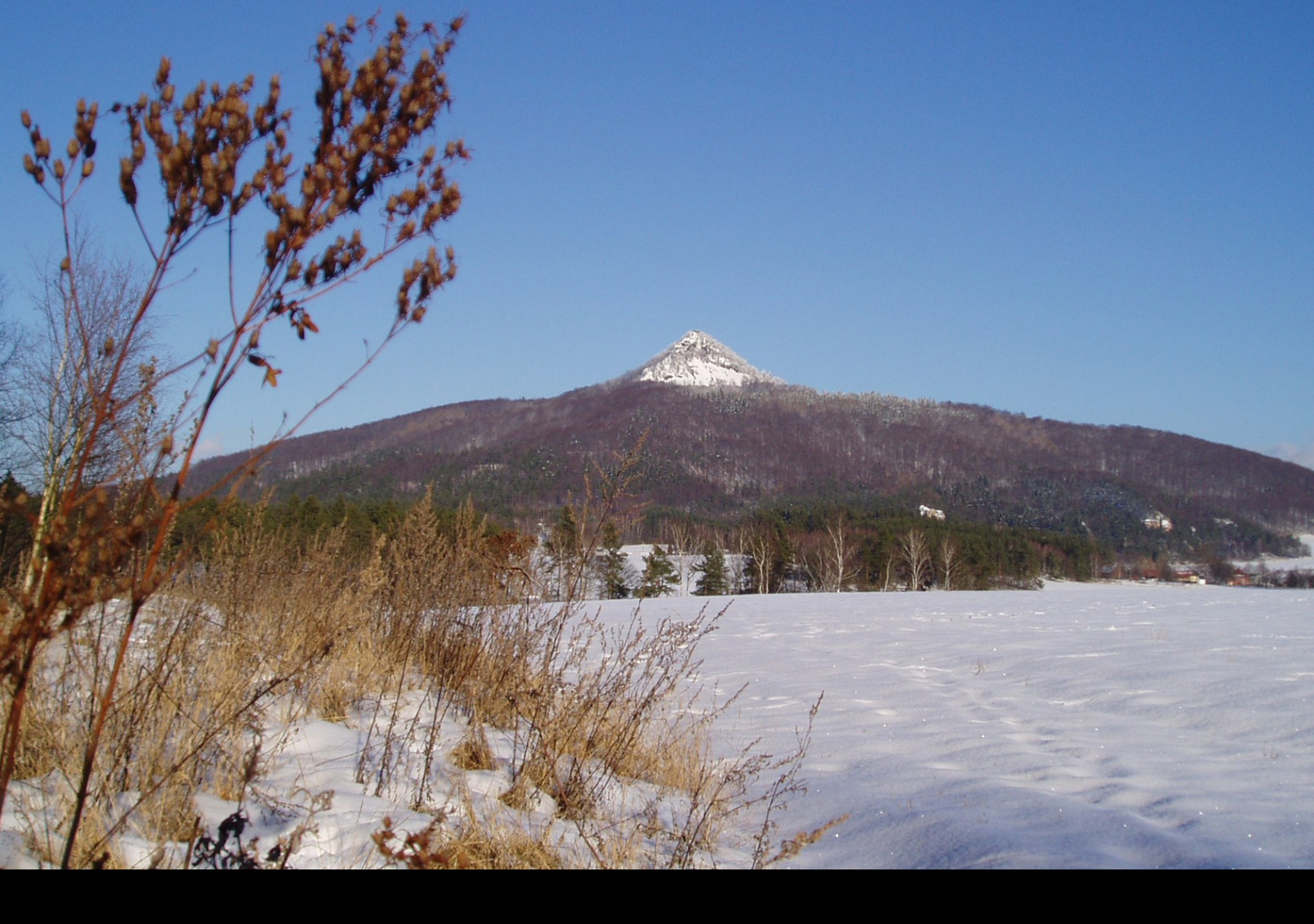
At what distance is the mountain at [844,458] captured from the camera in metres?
104

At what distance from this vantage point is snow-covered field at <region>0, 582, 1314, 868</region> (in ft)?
9.31

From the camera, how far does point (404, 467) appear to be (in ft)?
320

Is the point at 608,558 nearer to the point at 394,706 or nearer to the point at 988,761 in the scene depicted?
the point at 394,706

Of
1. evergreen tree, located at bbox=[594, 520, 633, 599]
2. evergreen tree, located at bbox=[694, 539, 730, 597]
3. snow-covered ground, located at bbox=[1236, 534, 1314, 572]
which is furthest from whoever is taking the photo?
snow-covered ground, located at bbox=[1236, 534, 1314, 572]

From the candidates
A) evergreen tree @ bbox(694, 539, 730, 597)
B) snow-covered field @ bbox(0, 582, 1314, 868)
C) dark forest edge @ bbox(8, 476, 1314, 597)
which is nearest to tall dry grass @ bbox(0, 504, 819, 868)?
snow-covered field @ bbox(0, 582, 1314, 868)

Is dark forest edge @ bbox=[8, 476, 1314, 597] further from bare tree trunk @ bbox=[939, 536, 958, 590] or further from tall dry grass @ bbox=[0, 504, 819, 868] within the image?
tall dry grass @ bbox=[0, 504, 819, 868]

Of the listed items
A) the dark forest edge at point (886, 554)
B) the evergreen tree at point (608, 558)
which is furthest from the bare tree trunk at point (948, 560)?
the evergreen tree at point (608, 558)

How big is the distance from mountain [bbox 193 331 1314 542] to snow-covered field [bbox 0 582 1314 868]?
6734cm

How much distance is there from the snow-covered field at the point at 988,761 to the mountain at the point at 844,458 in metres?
67.3

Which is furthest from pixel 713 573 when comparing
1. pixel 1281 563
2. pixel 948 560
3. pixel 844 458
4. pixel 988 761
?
pixel 844 458
